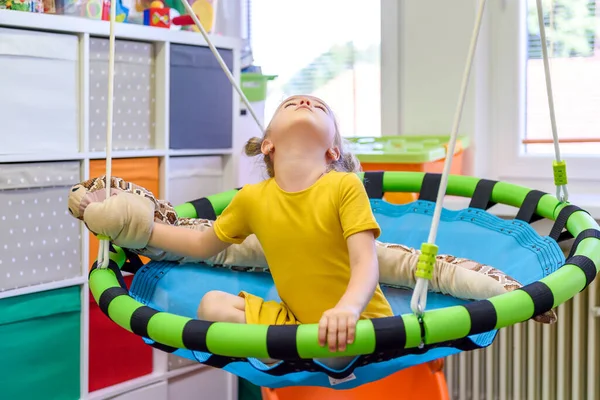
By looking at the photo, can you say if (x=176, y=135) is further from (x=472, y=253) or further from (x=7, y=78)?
(x=472, y=253)

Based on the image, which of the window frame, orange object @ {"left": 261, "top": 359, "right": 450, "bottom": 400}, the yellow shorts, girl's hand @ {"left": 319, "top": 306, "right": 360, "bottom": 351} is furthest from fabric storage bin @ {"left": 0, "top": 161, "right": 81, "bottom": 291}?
the window frame

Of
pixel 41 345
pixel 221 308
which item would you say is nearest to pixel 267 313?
pixel 221 308

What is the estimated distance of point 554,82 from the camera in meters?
2.17

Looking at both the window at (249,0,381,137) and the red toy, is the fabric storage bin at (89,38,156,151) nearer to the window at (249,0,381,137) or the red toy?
the red toy

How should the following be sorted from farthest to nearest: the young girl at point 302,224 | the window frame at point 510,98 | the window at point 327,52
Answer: the window at point 327,52 → the window frame at point 510,98 → the young girl at point 302,224

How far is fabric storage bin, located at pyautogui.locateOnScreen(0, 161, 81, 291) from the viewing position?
163cm

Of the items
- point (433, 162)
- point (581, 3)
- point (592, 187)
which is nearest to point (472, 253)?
point (433, 162)

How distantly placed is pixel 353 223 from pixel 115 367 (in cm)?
103

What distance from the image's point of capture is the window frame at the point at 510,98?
2189 millimetres

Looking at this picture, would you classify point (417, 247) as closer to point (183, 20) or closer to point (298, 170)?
point (298, 170)

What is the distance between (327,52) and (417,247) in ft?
3.47

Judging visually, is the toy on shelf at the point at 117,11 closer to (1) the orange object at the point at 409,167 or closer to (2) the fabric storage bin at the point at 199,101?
(2) the fabric storage bin at the point at 199,101

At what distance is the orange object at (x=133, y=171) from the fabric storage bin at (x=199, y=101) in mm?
80

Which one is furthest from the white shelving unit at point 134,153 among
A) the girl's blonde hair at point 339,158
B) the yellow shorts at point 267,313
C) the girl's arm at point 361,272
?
the girl's arm at point 361,272
